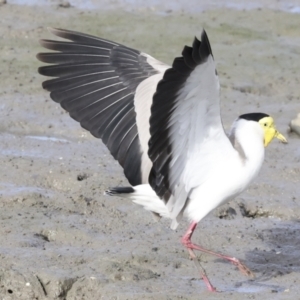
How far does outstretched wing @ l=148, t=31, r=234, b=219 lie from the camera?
545 centimetres

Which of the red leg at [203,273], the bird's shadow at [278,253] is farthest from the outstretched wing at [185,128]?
the bird's shadow at [278,253]

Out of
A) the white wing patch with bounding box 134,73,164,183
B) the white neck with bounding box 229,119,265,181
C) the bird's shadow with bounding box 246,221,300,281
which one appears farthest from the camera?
the bird's shadow with bounding box 246,221,300,281

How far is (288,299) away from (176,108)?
4.79 ft

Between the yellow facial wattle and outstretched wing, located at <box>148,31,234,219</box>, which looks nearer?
outstretched wing, located at <box>148,31,234,219</box>

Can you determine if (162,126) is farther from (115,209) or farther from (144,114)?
(115,209)

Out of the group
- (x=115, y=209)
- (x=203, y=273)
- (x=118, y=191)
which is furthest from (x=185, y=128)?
(x=115, y=209)

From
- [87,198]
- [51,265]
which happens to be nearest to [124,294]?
[51,265]

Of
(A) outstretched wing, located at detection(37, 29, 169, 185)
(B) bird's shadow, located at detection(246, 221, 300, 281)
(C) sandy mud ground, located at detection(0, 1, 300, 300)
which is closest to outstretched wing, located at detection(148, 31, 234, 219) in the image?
(A) outstretched wing, located at detection(37, 29, 169, 185)

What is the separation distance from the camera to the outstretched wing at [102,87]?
6793mm

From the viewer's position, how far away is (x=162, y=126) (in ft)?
19.1

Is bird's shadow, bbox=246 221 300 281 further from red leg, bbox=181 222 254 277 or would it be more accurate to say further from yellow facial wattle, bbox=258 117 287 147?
yellow facial wattle, bbox=258 117 287 147

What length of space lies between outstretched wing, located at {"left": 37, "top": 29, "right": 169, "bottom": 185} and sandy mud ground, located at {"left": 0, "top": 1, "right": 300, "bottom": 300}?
0.67 m

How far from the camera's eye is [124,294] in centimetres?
607

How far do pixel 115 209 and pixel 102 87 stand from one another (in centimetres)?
118
